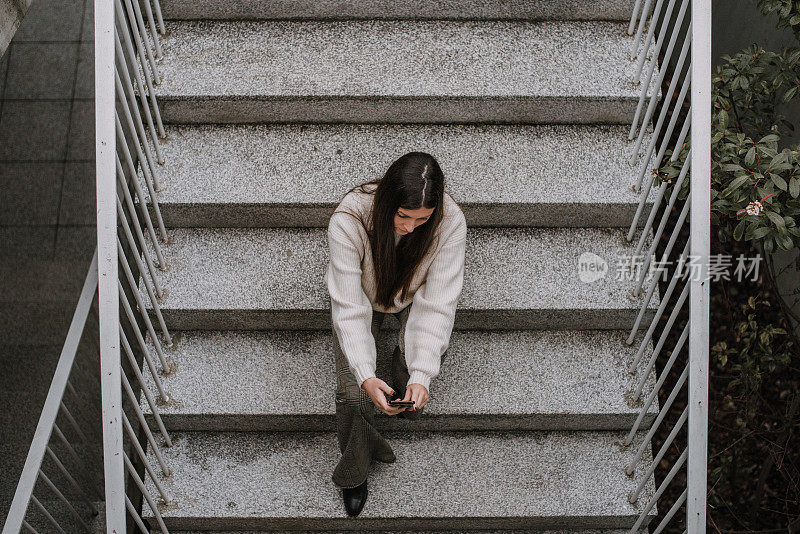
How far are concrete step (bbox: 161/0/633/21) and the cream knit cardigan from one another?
1287mm

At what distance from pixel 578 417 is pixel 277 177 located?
167cm

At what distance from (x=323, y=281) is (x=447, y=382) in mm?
692

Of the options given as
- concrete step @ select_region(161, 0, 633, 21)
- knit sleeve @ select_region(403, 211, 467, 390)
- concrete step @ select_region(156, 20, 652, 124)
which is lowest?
knit sleeve @ select_region(403, 211, 467, 390)

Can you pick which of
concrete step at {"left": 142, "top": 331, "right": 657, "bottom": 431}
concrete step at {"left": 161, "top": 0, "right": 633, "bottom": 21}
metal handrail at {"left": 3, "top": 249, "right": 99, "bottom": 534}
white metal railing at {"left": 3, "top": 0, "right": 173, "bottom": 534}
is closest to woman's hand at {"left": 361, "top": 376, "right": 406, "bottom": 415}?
concrete step at {"left": 142, "top": 331, "right": 657, "bottom": 431}

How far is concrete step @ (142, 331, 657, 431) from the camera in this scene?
2992mm

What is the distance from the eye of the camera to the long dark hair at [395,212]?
228cm

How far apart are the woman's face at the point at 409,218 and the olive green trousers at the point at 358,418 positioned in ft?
1.64

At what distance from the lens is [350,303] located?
2568mm

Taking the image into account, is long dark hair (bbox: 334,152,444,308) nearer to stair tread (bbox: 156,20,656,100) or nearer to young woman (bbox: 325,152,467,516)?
young woman (bbox: 325,152,467,516)

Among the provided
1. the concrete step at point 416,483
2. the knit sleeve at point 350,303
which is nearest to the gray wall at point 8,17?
the knit sleeve at point 350,303

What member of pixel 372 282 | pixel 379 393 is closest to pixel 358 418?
pixel 379 393

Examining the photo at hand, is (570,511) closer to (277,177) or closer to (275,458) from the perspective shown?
(275,458)

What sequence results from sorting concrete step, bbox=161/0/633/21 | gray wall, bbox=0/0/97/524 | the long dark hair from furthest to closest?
gray wall, bbox=0/0/97/524, concrete step, bbox=161/0/633/21, the long dark hair

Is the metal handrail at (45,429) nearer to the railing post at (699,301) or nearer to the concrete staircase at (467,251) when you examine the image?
the concrete staircase at (467,251)
